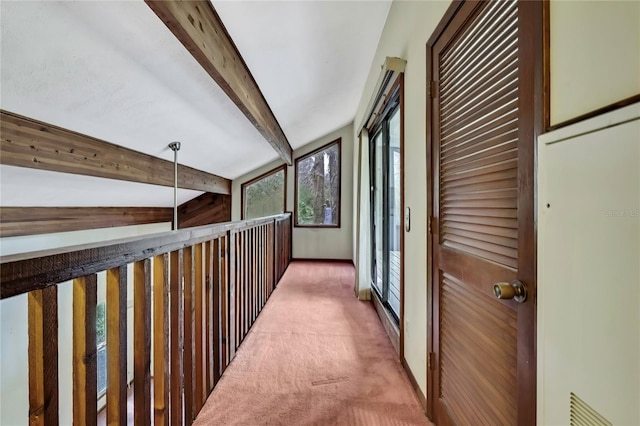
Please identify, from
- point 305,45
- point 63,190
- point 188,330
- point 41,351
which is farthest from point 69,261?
point 63,190

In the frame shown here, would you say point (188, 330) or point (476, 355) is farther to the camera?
point (188, 330)

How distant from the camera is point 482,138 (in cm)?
100

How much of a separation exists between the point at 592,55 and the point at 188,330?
66.6 inches

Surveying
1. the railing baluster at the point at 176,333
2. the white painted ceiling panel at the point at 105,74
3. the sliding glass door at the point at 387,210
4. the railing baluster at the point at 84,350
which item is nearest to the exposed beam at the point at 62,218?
the white painted ceiling panel at the point at 105,74

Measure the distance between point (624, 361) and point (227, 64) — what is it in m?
2.25

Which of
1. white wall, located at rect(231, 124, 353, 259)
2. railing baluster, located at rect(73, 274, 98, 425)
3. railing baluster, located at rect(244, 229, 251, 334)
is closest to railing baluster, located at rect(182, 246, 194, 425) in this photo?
railing baluster, located at rect(73, 274, 98, 425)

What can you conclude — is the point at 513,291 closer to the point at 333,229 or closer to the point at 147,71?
the point at 147,71

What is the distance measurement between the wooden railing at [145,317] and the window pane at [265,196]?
151 inches

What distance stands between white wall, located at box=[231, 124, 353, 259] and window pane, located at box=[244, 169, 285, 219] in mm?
218

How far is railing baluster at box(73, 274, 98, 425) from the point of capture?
79 centimetres

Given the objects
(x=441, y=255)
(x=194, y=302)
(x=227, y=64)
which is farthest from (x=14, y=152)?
(x=441, y=255)

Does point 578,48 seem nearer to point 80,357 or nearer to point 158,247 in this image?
point 158,247

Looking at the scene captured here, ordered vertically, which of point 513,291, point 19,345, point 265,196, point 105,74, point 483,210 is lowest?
point 19,345

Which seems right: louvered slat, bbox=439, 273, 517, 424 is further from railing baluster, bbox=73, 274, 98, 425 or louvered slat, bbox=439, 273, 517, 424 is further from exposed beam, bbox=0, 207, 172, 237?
exposed beam, bbox=0, 207, 172, 237
